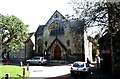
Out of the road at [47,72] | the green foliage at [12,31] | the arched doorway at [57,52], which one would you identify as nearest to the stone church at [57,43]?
the arched doorway at [57,52]

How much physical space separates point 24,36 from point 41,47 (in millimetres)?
6074

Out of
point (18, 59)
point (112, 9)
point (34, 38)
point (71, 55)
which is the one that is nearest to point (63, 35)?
point (71, 55)

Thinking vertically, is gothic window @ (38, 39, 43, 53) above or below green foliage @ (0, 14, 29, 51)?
below

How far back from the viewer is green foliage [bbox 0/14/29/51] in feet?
146

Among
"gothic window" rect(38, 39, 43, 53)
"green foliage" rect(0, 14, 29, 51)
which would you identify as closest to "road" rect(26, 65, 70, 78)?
"green foliage" rect(0, 14, 29, 51)

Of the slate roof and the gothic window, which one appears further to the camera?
the gothic window

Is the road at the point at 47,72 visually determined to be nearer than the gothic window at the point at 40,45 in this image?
Yes

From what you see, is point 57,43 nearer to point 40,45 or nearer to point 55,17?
point 40,45

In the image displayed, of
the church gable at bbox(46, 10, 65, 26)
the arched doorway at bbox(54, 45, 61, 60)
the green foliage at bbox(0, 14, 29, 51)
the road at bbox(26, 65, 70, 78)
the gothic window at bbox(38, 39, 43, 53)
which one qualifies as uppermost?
the church gable at bbox(46, 10, 65, 26)

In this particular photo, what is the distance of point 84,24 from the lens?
621 inches

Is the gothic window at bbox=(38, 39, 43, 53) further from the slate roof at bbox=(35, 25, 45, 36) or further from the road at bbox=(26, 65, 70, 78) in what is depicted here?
the road at bbox=(26, 65, 70, 78)

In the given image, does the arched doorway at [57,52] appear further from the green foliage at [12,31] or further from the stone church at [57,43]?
the green foliage at [12,31]

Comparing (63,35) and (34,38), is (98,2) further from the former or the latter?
(34,38)

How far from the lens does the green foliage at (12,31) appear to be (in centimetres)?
4438
